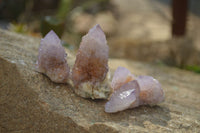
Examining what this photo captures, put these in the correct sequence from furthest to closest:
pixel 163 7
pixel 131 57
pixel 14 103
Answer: pixel 163 7, pixel 131 57, pixel 14 103

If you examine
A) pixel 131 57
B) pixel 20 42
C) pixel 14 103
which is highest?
pixel 20 42

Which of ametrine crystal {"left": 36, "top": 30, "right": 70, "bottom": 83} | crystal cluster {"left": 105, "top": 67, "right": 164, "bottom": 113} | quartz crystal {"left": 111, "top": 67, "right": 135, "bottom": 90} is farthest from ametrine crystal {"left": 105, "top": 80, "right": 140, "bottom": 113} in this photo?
ametrine crystal {"left": 36, "top": 30, "right": 70, "bottom": 83}

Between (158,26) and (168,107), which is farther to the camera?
(158,26)

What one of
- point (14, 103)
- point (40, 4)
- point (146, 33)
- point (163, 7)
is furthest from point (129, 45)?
point (40, 4)

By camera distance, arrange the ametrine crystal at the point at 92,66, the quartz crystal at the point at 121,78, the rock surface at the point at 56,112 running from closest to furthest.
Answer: the rock surface at the point at 56,112
the ametrine crystal at the point at 92,66
the quartz crystal at the point at 121,78

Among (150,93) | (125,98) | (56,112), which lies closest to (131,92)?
(125,98)

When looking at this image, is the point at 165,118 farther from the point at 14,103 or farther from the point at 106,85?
the point at 14,103

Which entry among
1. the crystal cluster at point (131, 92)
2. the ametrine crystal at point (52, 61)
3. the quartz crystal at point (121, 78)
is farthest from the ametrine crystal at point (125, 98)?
the ametrine crystal at point (52, 61)

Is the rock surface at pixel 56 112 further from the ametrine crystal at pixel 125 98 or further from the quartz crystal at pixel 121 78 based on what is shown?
the quartz crystal at pixel 121 78
